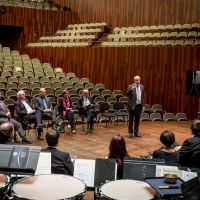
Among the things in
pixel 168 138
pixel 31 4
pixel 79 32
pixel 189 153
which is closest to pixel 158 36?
pixel 79 32

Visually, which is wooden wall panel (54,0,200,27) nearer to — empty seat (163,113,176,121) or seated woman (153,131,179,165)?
empty seat (163,113,176,121)

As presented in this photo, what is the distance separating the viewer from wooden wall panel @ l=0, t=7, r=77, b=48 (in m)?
15.4

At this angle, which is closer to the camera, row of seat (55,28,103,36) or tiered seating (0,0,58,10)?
row of seat (55,28,103,36)

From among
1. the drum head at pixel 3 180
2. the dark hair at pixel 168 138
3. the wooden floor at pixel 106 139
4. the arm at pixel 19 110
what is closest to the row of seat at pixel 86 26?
the wooden floor at pixel 106 139

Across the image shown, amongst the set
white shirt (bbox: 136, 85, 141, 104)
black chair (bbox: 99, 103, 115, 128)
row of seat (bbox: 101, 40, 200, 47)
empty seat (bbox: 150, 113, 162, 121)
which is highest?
row of seat (bbox: 101, 40, 200, 47)

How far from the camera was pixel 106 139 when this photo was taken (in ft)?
24.1

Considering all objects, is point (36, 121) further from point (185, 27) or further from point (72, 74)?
point (185, 27)

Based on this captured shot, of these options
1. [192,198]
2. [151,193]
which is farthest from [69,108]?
[192,198]

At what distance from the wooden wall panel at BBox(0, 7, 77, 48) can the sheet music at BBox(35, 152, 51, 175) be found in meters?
13.0

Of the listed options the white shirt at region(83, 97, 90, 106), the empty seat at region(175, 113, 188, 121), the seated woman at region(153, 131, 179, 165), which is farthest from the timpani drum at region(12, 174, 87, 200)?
the empty seat at region(175, 113, 188, 121)

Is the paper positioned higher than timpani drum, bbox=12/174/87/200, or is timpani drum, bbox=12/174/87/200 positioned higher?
the paper

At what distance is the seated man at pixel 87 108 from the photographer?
796 centimetres

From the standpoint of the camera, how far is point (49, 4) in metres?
17.2

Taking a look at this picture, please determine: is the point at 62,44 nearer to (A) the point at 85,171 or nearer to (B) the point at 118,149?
(B) the point at 118,149
